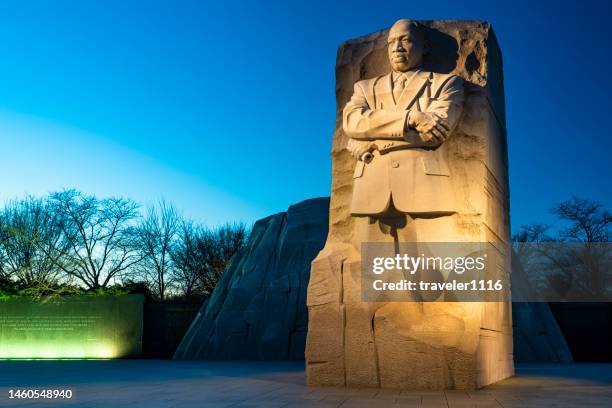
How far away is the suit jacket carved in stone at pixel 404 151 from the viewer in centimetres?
668

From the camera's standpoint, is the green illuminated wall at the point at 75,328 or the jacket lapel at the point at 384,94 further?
the green illuminated wall at the point at 75,328

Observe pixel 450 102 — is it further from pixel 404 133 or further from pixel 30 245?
pixel 30 245

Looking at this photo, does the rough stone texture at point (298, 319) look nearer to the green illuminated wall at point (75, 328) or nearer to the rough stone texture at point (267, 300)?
the rough stone texture at point (267, 300)

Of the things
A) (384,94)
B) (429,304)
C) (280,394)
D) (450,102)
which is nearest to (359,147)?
(384,94)

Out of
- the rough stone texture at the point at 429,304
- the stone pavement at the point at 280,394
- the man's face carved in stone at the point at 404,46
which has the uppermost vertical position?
the man's face carved in stone at the point at 404,46

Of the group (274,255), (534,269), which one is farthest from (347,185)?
(534,269)

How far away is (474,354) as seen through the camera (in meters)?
6.38

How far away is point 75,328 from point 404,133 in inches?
487

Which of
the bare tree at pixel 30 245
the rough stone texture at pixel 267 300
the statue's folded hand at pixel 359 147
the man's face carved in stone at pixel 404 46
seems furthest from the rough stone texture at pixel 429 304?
the bare tree at pixel 30 245

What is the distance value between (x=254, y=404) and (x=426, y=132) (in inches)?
125

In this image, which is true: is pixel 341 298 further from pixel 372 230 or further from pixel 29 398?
pixel 29 398

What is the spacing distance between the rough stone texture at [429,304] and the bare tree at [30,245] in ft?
54.8

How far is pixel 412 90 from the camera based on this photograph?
700 centimetres

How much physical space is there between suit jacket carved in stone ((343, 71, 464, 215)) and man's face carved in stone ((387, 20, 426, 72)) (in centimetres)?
18
